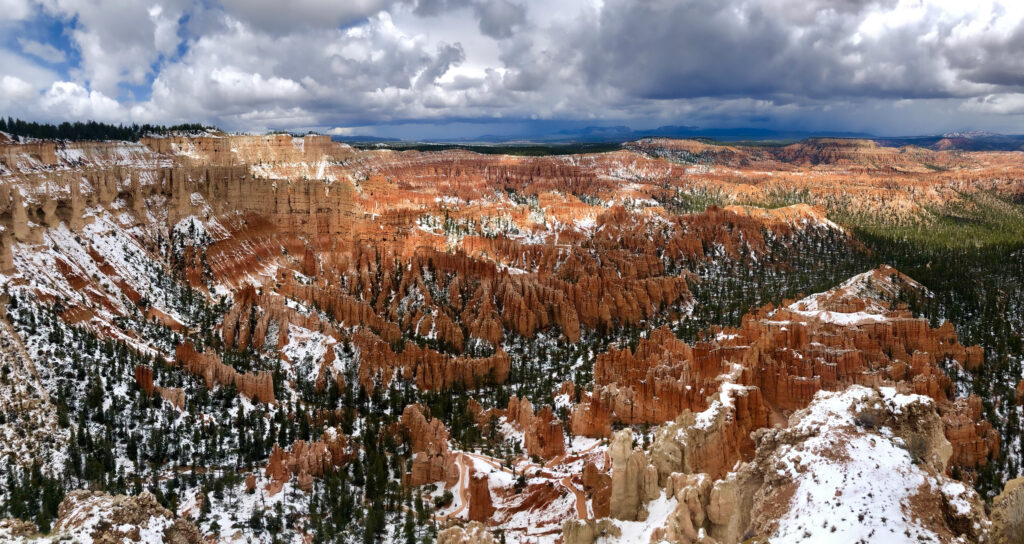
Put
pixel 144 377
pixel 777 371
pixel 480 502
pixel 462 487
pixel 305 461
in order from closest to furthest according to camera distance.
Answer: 1. pixel 480 502
2. pixel 462 487
3. pixel 305 461
4. pixel 144 377
5. pixel 777 371

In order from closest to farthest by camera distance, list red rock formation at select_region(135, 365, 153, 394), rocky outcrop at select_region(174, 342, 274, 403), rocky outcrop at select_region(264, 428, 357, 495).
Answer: rocky outcrop at select_region(264, 428, 357, 495), red rock formation at select_region(135, 365, 153, 394), rocky outcrop at select_region(174, 342, 274, 403)

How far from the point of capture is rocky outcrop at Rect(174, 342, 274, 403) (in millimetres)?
40500

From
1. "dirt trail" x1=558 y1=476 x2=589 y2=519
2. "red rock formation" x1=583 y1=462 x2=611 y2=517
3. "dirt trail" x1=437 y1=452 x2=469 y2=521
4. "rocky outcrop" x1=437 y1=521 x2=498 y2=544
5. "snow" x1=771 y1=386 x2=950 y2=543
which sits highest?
"snow" x1=771 y1=386 x2=950 y2=543

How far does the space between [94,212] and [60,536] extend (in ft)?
149

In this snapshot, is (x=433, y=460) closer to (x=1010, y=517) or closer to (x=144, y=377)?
(x=144, y=377)

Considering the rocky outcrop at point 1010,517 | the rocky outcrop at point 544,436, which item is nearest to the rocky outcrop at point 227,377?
the rocky outcrop at point 544,436

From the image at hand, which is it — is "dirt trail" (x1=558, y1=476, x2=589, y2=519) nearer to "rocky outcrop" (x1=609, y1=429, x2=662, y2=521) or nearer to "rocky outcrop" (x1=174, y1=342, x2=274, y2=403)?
"rocky outcrop" (x1=609, y1=429, x2=662, y2=521)

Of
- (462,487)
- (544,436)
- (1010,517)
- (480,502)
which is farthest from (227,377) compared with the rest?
(1010,517)

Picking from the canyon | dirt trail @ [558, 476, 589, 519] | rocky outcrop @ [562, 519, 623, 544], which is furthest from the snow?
dirt trail @ [558, 476, 589, 519]

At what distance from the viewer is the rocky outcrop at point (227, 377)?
40.5m

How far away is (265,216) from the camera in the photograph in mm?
69000

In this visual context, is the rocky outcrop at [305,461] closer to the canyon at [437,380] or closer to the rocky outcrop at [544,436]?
the canyon at [437,380]

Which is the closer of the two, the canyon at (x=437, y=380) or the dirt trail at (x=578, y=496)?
the canyon at (x=437, y=380)

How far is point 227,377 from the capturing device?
134 ft
